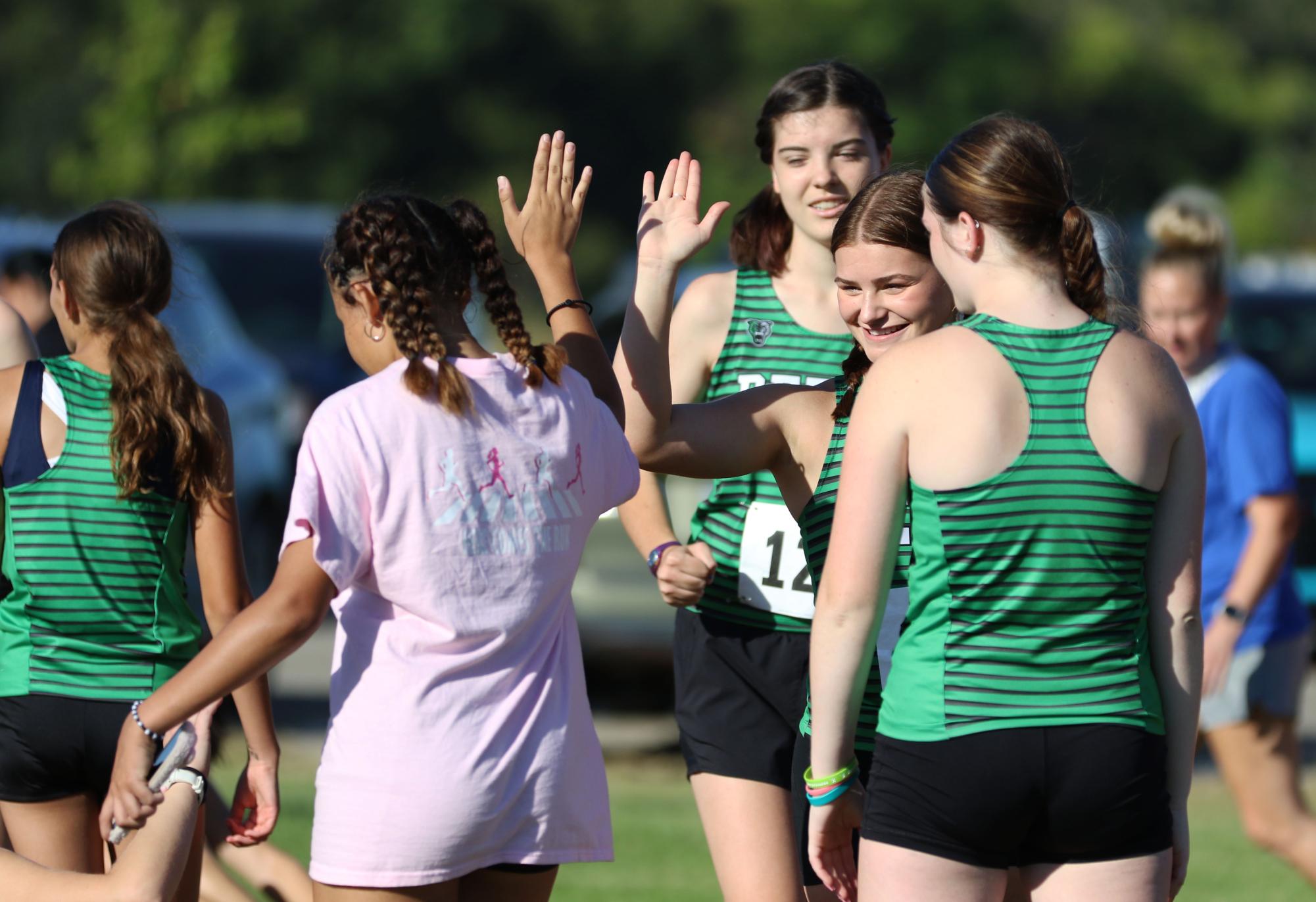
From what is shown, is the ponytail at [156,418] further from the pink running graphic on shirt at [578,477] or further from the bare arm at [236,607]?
the pink running graphic on shirt at [578,477]

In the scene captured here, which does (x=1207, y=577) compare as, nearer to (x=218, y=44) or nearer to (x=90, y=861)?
(x=90, y=861)

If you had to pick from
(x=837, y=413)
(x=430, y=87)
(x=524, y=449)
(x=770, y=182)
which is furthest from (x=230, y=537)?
(x=430, y=87)

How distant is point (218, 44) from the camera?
65.8ft

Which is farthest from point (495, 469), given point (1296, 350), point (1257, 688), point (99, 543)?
point (1296, 350)

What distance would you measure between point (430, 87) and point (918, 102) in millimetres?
12008

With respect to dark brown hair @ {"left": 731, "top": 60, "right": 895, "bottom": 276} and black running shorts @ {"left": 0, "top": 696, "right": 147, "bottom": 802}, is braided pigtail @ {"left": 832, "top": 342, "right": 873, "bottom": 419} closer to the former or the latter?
dark brown hair @ {"left": 731, "top": 60, "right": 895, "bottom": 276}

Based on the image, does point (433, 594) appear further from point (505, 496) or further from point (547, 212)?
point (547, 212)

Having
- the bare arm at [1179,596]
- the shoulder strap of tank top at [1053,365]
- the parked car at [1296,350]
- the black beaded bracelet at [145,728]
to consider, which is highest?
the shoulder strap of tank top at [1053,365]

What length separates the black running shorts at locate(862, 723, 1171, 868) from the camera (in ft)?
9.55

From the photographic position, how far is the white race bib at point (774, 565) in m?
4.07

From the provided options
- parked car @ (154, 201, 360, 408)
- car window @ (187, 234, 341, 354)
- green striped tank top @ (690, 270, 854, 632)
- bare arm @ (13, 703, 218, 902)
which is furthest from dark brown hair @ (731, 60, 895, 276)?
car window @ (187, 234, 341, 354)

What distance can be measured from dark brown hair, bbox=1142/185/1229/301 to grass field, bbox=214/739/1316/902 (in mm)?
2130

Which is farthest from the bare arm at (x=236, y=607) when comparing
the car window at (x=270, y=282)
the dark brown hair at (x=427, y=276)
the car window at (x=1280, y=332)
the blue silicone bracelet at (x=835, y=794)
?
the car window at (x=1280, y=332)

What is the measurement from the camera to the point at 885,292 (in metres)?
3.55
